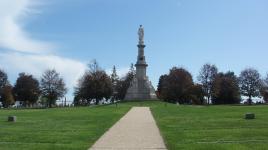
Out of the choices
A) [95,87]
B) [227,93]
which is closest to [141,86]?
[95,87]

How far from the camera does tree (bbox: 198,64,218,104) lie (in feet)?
374

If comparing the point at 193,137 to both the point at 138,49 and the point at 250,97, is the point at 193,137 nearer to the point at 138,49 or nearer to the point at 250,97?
the point at 138,49

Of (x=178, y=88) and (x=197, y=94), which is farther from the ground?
A: (x=178, y=88)

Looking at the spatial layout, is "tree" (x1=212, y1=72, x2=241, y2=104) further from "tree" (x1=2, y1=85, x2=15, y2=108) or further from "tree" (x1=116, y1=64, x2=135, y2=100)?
"tree" (x1=2, y1=85, x2=15, y2=108)

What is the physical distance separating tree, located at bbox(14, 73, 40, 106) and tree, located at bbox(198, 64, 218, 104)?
41.3m

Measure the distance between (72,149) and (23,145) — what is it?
219cm

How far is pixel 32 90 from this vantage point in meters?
120

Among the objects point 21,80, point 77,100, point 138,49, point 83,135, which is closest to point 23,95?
point 21,80

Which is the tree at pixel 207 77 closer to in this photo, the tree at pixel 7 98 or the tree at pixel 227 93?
the tree at pixel 227 93

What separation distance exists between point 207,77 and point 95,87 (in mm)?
28010

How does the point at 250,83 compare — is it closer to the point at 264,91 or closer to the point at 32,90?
the point at 264,91

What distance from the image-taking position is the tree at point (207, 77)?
114125 mm

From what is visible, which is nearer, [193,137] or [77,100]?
[193,137]

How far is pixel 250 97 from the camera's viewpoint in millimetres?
120312
